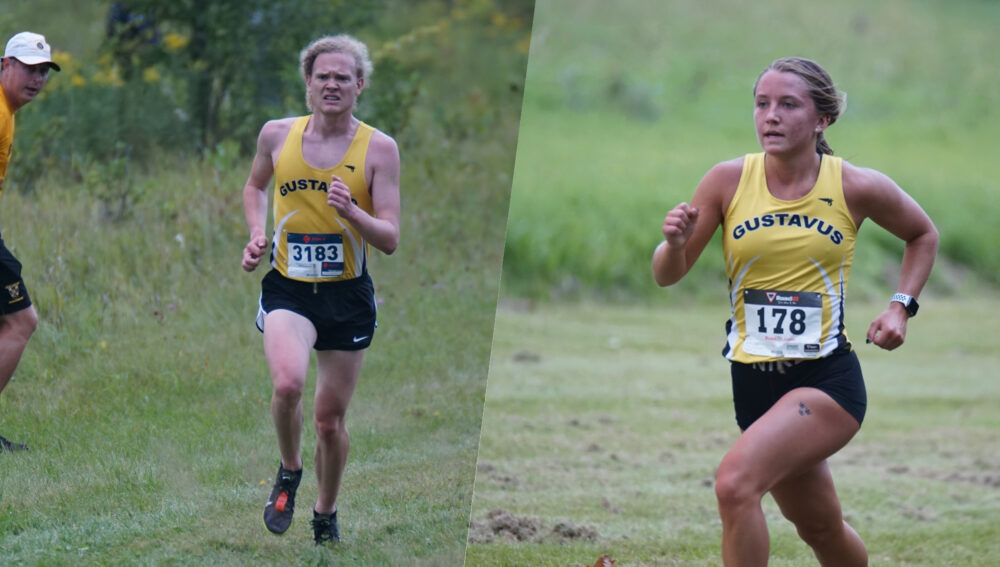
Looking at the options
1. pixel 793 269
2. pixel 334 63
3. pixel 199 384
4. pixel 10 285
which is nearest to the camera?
pixel 793 269

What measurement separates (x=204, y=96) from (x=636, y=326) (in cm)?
492

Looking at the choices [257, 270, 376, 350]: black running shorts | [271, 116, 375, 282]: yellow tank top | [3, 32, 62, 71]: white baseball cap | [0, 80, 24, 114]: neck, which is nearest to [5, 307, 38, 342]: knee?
[0, 80, 24, 114]: neck

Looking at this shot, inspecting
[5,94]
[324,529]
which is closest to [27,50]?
[5,94]

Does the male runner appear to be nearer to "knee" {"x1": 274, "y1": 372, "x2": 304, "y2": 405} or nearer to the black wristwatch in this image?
"knee" {"x1": 274, "y1": 372, "x2": 304, "y2": 405}

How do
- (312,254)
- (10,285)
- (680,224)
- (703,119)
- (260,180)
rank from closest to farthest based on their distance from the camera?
(680,224)
(312,254)
(260,180)
(10,285)
(703,119)

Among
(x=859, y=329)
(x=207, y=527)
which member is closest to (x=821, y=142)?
(x=207, y=527)

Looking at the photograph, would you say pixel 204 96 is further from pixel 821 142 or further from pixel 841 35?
pixel 841 35

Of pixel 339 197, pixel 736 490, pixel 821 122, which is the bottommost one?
pixel 736 490

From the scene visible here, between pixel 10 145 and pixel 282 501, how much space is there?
1962 mm

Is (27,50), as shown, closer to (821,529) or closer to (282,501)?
(282,501)

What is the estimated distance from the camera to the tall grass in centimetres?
1400

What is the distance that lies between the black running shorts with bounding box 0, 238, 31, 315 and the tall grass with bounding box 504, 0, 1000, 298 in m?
7.87

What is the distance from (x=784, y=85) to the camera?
164 inches

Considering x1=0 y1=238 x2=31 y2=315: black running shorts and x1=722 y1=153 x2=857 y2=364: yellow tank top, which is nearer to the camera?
x1=722 y1=153 x2=857 y2=364: yellow tank top
